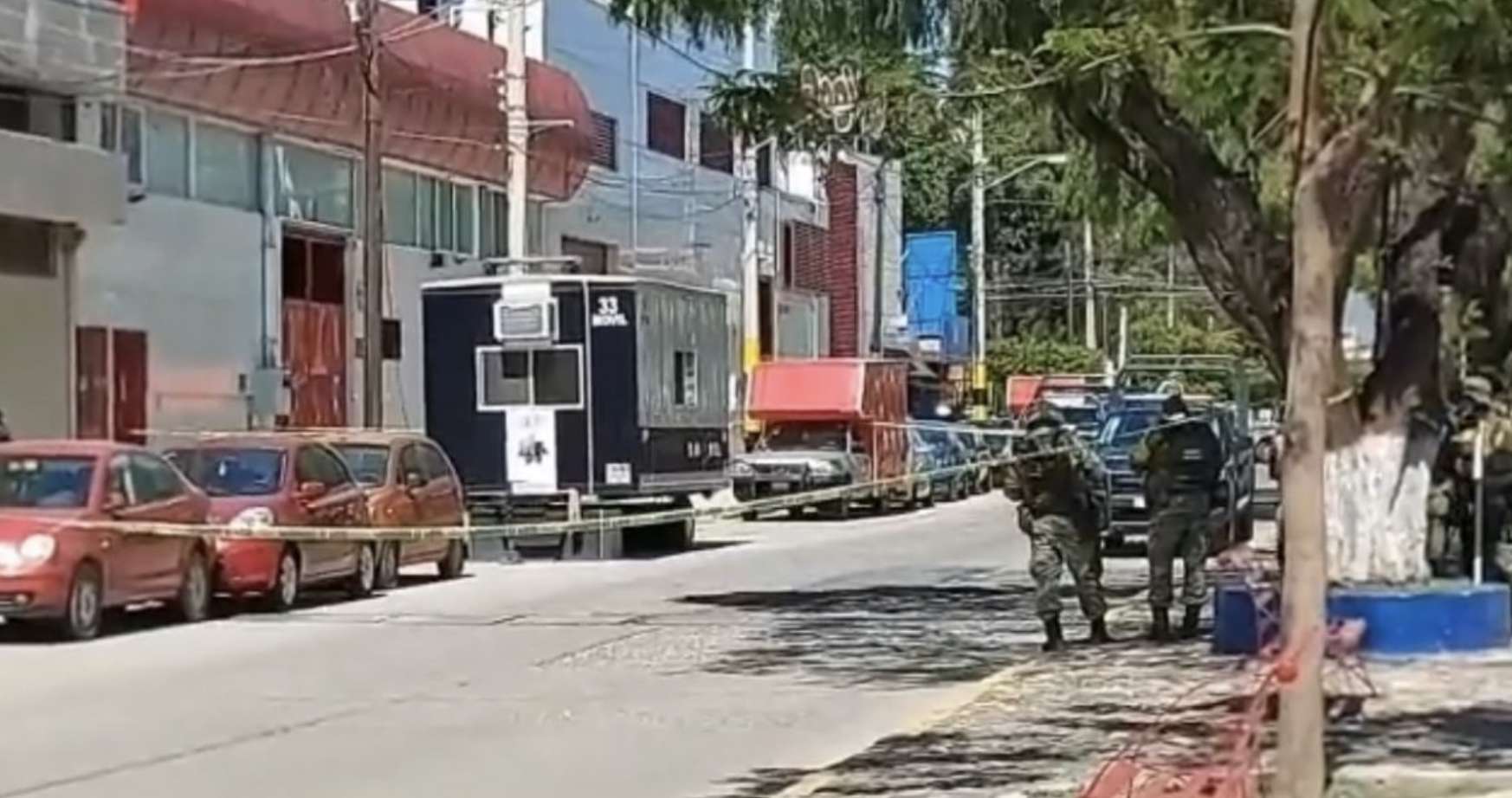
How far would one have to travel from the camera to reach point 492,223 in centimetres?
4900

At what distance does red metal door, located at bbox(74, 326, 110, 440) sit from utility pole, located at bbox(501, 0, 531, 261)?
20.7ft

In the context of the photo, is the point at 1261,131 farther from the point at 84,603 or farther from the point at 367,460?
the point at 367,460

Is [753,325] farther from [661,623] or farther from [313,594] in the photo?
[661,623]

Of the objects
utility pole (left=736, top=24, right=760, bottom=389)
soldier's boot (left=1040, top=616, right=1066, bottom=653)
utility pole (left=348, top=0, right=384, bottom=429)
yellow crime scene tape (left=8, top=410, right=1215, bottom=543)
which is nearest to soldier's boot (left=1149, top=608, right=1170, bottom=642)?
soldier's boot (left=1040, top=616, right=1066, bottom=653)

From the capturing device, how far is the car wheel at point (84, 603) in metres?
21.9

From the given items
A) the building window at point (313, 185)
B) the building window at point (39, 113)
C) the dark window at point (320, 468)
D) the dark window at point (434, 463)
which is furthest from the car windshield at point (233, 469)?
the building window at point (313, 185)

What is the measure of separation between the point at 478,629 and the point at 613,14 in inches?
225

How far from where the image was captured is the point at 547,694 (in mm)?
17953

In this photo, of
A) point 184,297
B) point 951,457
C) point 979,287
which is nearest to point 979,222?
point 979,287

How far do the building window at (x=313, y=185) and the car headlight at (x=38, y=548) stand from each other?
1815 centimetres

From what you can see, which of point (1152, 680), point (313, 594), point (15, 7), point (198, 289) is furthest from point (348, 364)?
point (1152, 680)

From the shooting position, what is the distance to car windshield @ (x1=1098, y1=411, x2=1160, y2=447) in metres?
35.2

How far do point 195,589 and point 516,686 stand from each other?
653cm

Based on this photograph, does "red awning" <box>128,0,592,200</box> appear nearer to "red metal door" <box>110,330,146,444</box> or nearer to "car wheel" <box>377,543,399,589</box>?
"red metal door" <box>110,330,146,444</box>
